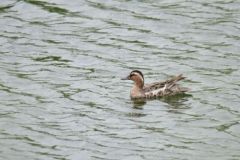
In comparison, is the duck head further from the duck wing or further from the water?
the water

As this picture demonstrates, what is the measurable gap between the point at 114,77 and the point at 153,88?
46.1 inches

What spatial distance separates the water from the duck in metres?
0.18

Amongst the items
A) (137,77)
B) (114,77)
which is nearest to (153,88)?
(137,77)

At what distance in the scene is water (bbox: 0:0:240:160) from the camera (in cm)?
1659

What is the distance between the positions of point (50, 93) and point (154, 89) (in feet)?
7.67

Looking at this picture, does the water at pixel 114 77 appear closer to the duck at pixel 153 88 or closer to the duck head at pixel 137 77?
the duck at pixel 153 88

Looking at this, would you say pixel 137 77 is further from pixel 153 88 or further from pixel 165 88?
pixel 165 88

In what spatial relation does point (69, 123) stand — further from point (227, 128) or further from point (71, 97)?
point (227, 128)

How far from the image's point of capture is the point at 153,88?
2009 centimetres

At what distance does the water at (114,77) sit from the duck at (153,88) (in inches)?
7.2

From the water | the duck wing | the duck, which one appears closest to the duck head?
the duck

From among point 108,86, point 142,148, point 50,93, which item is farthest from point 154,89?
point 142,148

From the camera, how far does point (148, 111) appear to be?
62.5 ft

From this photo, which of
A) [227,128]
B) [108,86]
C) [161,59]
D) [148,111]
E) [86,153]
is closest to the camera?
[86,153]
